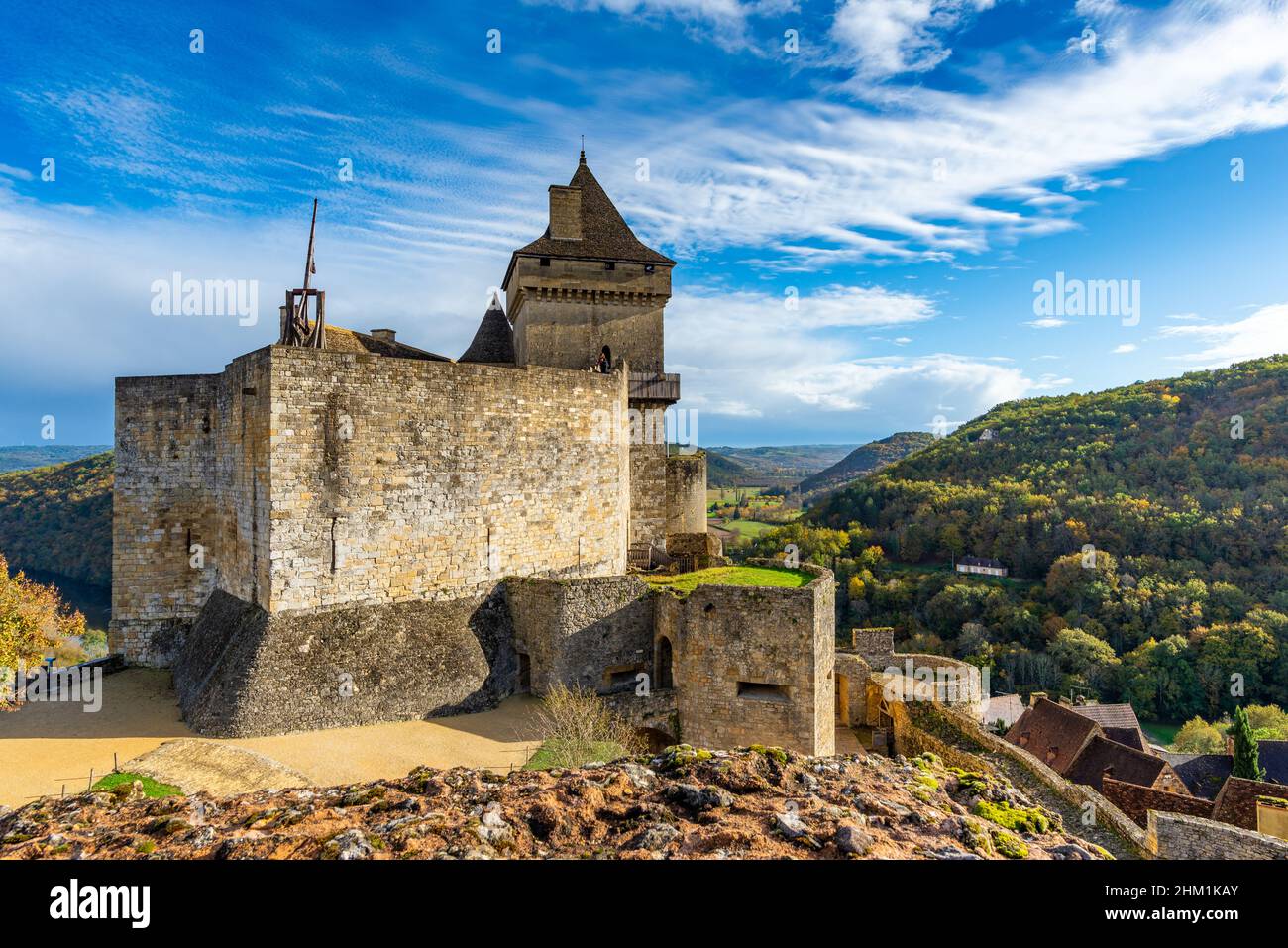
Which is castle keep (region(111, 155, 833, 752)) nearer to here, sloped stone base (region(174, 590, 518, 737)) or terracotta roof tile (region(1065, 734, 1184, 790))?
sloped stone base (region(174, 590, 518, 737))

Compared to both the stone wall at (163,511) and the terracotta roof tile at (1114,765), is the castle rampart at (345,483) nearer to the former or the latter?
the stone wall at (163,511)

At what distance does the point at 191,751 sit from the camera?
1107 cm

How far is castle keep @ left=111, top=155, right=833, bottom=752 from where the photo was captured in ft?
40.5

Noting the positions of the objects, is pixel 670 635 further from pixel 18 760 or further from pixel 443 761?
pixel 18 760

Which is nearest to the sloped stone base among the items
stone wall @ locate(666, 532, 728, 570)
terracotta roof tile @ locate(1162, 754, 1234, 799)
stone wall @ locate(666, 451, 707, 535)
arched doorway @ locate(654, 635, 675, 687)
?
arched doorway @ locate(654, 635, 675, 687)

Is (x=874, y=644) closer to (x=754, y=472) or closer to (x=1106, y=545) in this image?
(x=1106, y=545)

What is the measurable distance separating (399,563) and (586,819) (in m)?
10.5

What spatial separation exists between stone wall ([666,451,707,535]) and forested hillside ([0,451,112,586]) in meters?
47.9

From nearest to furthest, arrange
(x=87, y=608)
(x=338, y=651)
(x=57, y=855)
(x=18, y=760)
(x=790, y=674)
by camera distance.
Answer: (x=57, y=855) → (x=18, y=760) → (x=338, y=651) → (x=790, y=674) → (x=87, y=608)

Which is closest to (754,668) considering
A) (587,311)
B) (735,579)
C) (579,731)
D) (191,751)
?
(735,579)

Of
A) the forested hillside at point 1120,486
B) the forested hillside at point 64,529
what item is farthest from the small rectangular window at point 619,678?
the forested hillside at point 1120,486
